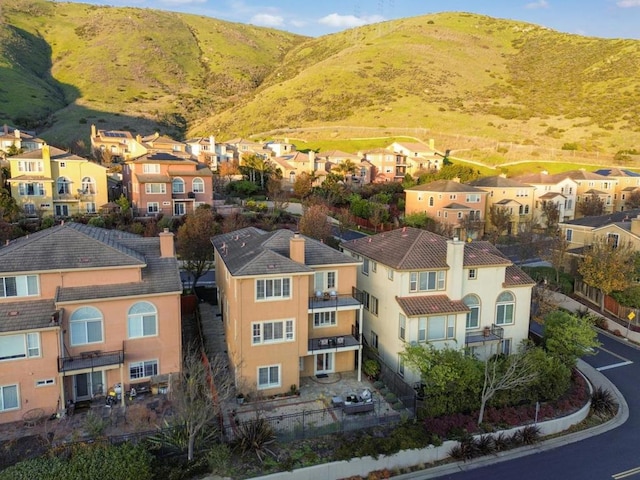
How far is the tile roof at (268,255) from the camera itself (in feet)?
75.8

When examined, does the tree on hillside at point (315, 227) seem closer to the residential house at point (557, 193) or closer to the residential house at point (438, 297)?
the residential house at point (438, 297)

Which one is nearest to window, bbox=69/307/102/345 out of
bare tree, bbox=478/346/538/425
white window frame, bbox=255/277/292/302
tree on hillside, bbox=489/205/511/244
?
white window frame, bbox=255/277/292/302

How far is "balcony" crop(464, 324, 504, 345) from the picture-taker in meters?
27.0

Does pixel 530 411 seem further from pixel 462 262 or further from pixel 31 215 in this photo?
pixel 31 215

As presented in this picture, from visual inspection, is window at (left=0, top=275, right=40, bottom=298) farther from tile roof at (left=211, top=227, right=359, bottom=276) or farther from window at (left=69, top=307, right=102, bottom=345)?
tile roof at (left=211, top=227, right=359, bottom=276)

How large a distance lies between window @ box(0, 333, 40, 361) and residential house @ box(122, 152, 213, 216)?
1454 inches

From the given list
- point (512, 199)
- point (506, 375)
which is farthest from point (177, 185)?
point (506, 375)

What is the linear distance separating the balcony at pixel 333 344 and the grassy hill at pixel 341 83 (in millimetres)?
86909

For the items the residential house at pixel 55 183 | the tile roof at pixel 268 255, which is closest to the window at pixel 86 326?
the tile roof at pixel 268 255

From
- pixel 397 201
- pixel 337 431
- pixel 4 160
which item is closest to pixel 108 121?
pixel 4 160

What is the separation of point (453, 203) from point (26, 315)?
53978 mm

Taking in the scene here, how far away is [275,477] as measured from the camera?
18.1m

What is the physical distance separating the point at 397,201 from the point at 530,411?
51623 mm

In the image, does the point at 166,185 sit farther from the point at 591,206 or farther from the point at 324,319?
the point at 591,206
